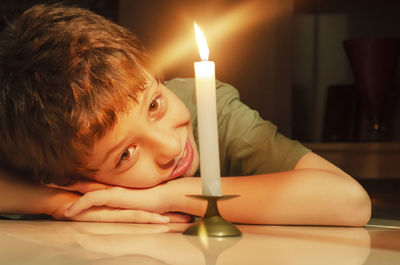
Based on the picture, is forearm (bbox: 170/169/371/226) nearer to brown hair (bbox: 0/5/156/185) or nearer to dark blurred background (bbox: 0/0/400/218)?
brown hair (bbox: 0/5/156/185)

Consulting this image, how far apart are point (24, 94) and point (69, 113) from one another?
94 millimetres

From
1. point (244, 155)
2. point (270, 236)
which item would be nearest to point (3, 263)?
point (270, 236)

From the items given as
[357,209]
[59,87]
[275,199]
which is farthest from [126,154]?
[357,209]

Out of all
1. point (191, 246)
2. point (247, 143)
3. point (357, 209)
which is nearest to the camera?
point (191, 246)

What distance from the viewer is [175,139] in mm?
887

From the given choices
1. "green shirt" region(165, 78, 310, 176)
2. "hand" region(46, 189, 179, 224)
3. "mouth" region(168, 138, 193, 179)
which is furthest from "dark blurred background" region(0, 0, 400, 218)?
"hand" region(46, 189, 179, 224)

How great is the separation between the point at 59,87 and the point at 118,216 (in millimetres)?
221

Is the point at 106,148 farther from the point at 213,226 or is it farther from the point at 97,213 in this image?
the point at 213,226

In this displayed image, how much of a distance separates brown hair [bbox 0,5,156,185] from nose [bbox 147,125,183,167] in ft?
0.21

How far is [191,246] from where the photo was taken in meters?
0.61

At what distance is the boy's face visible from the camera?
88 centimetres

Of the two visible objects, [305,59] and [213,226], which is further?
[305,59]

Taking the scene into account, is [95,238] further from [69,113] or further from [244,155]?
[244,155]

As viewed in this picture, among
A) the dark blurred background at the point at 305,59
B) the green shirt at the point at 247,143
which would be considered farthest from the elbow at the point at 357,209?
the dark blurred background at the point at 305,59
